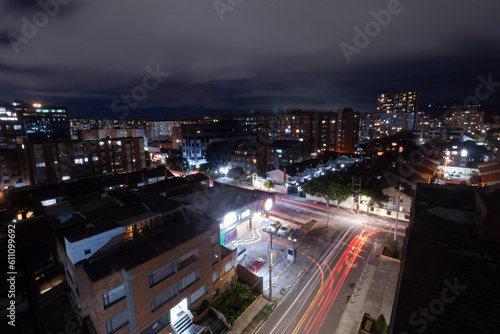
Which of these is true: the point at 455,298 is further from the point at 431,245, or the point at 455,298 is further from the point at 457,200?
the point at 457,200

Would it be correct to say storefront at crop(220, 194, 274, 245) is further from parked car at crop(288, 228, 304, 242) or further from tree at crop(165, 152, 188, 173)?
tree at crop(165, 152, 188, 173)

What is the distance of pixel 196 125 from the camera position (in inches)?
3369

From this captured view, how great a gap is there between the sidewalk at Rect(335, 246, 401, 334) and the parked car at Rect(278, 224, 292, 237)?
990cm

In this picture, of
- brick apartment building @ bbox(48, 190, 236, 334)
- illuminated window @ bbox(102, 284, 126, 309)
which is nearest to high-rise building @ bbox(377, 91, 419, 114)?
brick apartment building @ bbox(48, 190, 236, 334)

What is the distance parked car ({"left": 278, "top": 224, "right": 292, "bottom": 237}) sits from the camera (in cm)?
3083

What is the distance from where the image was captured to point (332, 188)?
34.2 m

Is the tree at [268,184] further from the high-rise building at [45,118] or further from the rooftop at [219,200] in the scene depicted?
the high-rise building at [45,118]

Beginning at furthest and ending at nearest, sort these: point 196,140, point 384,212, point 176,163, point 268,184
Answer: point 196,140
point 176,163
point 268,184
point 384,212

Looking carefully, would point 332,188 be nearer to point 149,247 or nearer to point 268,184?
point 268,184

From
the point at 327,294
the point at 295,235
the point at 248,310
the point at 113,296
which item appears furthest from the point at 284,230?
the point at 113,296

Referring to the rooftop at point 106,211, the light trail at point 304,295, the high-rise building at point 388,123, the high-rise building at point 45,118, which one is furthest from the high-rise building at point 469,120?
A: the high-rise building at point 45,118

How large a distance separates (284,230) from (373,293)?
504 inches

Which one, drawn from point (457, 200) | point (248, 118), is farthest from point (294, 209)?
point (248, 118)

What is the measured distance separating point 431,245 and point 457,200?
891cm
